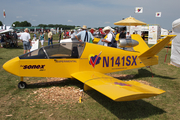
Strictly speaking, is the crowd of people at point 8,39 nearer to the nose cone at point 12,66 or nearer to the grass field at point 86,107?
the grass field at point 86,107

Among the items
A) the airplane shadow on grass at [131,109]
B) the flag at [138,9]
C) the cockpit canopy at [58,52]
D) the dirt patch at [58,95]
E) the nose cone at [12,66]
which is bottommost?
the airplane shadow on grass at [131,109]

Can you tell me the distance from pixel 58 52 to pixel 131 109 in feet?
10.1

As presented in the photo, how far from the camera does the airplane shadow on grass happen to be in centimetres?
386

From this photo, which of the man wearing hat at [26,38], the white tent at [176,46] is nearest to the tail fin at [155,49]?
the white tent at [176,46]

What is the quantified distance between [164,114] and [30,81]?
16.8 feet

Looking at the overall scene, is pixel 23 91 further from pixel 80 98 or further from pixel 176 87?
pixel 176 87

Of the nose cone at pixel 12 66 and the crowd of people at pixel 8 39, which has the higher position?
the crowd of people at pixel 8 39

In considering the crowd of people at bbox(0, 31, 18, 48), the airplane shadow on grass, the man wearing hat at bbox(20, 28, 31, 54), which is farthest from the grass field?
the crowd of people at bbox(0, 31, 18, 48)

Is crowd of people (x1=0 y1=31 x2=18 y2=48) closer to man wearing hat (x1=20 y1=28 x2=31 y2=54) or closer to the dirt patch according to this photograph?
man wearing hat (x1=20 y1=28 x2=31 y2=54)

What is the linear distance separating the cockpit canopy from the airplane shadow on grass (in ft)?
6.06

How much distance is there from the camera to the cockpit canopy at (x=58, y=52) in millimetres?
5261

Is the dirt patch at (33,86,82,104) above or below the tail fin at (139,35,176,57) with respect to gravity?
below

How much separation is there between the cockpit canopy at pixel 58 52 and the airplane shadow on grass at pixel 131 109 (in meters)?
1.85

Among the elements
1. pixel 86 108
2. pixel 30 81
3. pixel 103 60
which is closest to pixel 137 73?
pixel 103 60
